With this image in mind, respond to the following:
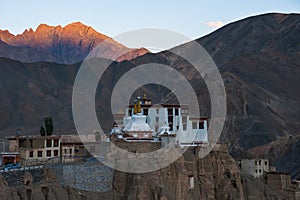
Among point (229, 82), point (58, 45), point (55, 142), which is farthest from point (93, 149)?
point (58, 45)

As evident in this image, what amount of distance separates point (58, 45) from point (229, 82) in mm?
87479

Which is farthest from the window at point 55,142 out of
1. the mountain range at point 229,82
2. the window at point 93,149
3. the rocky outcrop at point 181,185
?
the mountain range at point 229,82

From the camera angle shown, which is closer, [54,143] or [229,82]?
[54,143]

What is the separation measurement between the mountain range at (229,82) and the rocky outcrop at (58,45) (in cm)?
34

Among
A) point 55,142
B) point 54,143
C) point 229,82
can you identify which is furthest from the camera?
point 229,82

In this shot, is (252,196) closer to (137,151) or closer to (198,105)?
(137,151)

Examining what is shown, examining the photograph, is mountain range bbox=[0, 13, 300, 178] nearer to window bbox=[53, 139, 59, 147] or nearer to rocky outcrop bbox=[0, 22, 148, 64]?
rocky outcrop bbox=[0, 22, 148, 64]

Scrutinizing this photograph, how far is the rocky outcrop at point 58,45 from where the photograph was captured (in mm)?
177250

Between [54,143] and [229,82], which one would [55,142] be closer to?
[54,143]

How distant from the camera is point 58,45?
190750mm

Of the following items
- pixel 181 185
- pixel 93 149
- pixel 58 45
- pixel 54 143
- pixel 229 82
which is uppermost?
pixel 58 45

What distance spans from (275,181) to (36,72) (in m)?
93.8

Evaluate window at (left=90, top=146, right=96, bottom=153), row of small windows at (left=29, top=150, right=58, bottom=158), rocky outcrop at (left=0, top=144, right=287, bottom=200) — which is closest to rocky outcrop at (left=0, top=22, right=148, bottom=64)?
row of small windows at (left=29, top=150, right=58, bottom=158)

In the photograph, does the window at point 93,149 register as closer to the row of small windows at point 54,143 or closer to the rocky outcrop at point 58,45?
the row of small windows at point 54,143
